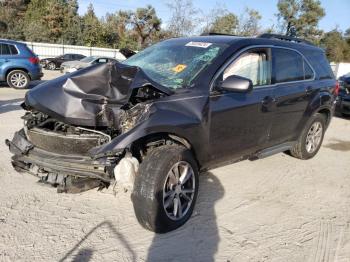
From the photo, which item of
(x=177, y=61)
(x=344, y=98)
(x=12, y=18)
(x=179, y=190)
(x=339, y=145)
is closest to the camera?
(x=179, y=190)

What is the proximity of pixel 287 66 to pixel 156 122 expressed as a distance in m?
2.64

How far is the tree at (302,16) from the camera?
38594mm

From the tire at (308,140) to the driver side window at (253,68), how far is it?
155 centimetres

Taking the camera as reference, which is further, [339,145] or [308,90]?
[339,145]

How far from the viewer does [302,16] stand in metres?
40.3

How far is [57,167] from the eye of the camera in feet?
11.9

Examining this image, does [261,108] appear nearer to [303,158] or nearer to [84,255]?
[303,158]

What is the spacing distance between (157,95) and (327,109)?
3.83 meters

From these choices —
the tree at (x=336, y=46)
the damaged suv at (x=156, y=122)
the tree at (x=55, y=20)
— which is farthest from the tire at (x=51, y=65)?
the tree at (x=336, y=46)

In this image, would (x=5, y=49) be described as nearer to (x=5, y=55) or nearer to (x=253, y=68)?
(x=5, y=55)

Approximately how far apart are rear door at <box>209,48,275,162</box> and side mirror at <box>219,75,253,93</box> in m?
0.13

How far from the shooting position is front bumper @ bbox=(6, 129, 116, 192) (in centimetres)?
347

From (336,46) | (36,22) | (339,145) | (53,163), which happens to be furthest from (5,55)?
(336,46)

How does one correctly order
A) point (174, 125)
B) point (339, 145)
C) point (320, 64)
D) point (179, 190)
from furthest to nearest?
point (339, 145) → point (320, 64) → point (179, 190) → point (174, 125)
